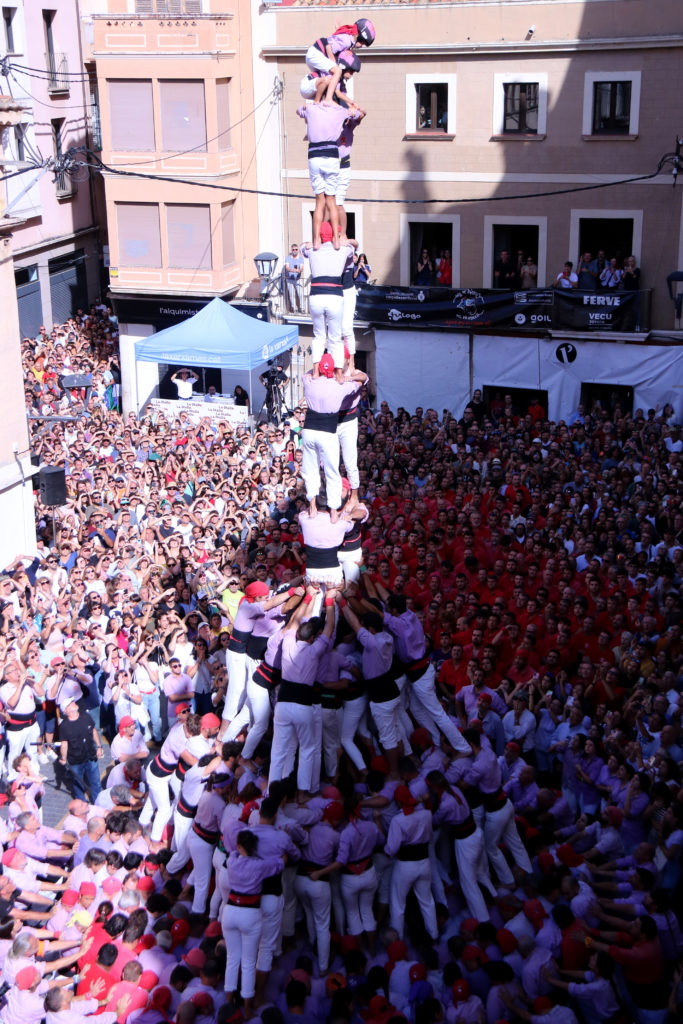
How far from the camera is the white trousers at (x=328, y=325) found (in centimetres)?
1127

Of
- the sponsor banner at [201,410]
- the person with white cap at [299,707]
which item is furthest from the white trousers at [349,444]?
the sponsor banner at [201,410]

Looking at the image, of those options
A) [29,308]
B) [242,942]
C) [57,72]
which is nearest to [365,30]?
[242,942]

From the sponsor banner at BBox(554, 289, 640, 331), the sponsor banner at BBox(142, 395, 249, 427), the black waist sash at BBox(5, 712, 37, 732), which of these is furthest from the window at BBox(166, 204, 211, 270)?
the black waist sash at BBox(5, 712, 37, 732)

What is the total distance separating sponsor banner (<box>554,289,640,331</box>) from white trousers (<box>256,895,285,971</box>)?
54.3 feet

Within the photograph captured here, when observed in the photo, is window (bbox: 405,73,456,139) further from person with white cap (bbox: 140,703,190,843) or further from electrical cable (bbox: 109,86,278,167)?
person with white cap (bbox: 140,703,190,843)

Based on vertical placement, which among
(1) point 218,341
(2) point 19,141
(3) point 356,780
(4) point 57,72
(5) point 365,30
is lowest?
(3) point 356,780

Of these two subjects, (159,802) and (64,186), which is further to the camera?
(64,186)

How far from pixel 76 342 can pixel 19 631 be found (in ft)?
51.5

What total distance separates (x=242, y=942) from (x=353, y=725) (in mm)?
2175

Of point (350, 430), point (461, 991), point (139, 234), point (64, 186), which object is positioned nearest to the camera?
point (461, 991)

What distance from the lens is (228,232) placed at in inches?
1061

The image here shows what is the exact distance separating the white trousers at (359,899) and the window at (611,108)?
18.3 m

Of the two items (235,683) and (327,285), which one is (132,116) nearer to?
(327,285)

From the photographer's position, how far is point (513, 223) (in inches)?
997
